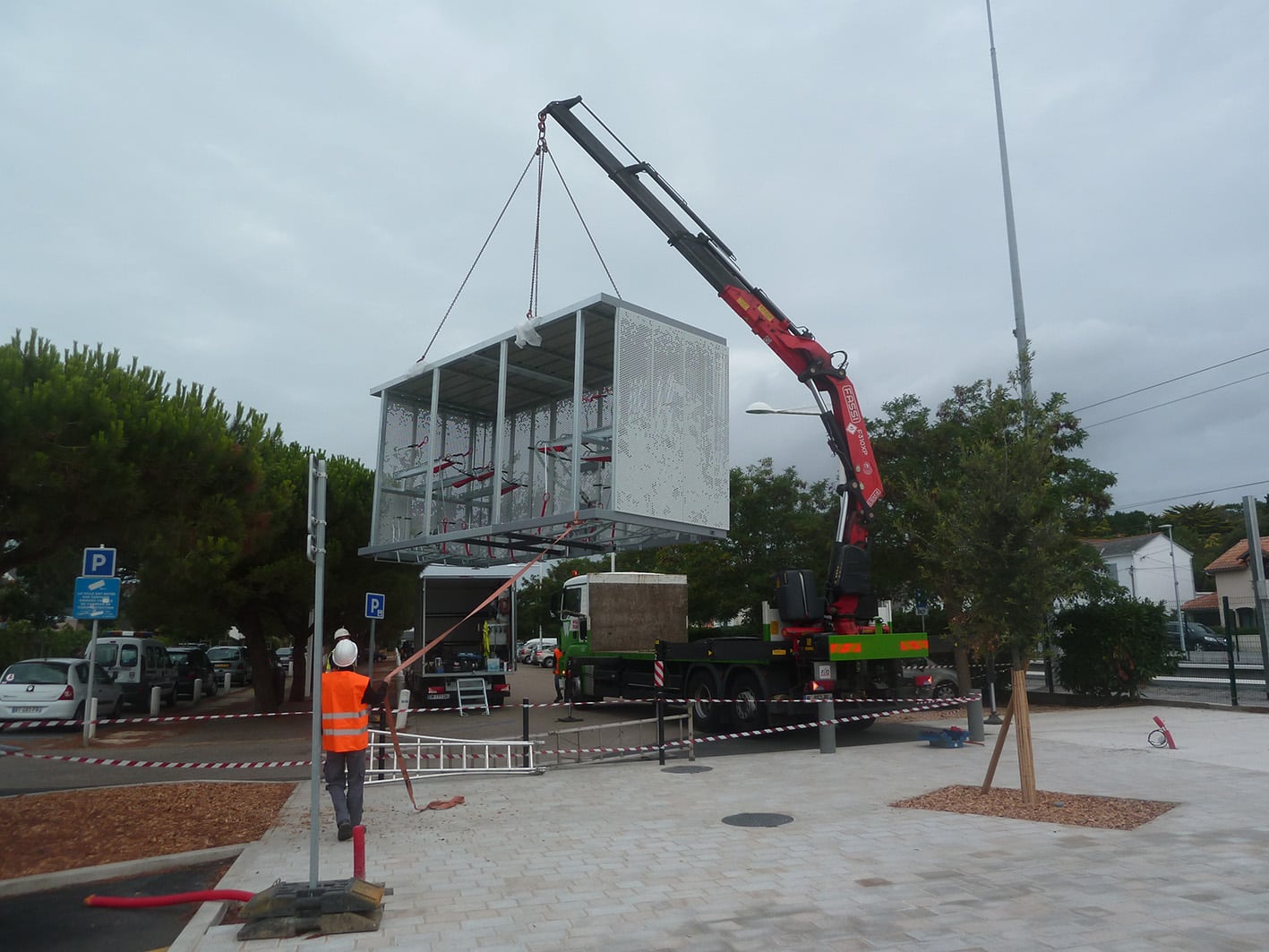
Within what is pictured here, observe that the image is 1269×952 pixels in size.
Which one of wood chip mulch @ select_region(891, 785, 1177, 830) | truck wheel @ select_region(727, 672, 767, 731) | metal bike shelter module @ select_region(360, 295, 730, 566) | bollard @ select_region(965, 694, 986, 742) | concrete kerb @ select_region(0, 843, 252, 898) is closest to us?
concrete kerb @ select_region(0, 843, 252, 898)

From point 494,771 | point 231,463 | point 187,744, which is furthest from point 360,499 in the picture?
point 494,771

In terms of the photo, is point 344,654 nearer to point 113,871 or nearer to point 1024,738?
point 113,871

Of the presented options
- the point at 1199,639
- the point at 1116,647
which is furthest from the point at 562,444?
the point at 1199,639

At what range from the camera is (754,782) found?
1108 cm

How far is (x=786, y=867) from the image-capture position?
6906 millimetres

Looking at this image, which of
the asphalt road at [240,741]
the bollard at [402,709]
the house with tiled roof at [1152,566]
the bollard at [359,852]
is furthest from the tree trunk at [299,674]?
the house with tiled roof at [1152,566]

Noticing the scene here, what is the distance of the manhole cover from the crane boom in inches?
259

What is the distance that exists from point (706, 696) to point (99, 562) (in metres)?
10.2

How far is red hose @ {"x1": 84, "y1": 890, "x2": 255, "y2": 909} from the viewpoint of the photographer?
20.5ft

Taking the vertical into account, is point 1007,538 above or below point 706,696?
above

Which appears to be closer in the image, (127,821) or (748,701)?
(127,821)

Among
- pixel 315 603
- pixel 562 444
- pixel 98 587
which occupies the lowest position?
pixel 315 603

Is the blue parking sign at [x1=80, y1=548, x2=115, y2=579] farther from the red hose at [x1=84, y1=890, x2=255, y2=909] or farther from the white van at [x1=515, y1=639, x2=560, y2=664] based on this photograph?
the white van at [x1=515, y1=639, x2=560, y2=664]

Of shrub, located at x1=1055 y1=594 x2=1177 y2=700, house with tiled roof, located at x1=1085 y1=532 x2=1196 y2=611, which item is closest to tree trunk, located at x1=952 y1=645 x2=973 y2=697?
shrub, located at x1=1055 y1=594 x2=1177 y2=700
